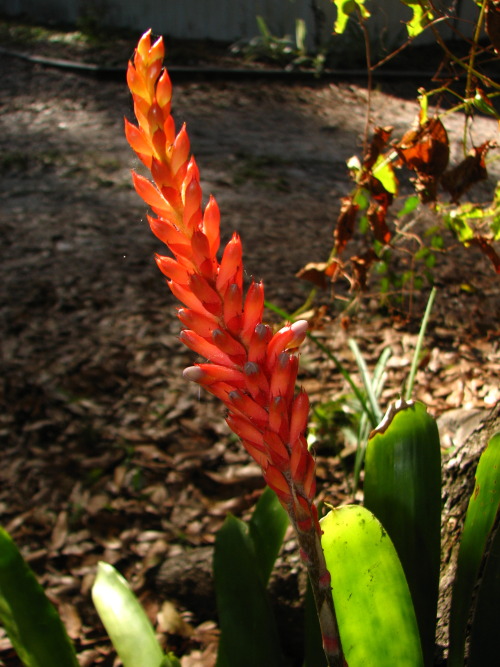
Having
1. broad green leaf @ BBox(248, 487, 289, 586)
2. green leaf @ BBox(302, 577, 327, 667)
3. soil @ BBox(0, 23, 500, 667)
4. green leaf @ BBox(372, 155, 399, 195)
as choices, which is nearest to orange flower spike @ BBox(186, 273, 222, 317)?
green leaf @ BBox(302, 577, 327, 667)

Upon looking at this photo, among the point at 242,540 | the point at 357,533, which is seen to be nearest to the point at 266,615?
the point at 242,540

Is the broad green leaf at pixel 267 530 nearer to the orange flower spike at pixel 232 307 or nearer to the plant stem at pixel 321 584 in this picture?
the plant stem at pixel 321 584

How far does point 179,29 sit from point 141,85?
10.2 m

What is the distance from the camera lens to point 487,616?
1003 mm

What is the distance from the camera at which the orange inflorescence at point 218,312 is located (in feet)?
1.72

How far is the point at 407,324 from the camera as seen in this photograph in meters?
2.88

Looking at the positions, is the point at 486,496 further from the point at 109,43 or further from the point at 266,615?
the point at 109,43

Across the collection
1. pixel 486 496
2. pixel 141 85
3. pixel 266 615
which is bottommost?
pixel 266 615

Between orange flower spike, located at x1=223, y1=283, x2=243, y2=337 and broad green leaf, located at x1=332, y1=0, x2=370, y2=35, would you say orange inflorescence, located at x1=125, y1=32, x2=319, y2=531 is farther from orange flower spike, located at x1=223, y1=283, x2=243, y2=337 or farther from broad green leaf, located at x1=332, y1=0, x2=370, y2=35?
broad green leaf, located at x1=332, y1=0, x2=370, y2=35

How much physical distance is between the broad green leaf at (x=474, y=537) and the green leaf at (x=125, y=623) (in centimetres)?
54

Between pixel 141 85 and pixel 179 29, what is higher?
pixel 179 29

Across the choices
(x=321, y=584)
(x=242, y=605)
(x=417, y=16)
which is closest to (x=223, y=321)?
(x=321, y=584)

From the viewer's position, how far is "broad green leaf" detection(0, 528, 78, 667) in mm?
1100

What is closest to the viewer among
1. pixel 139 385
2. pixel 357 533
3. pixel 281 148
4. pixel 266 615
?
pixel 357 533
